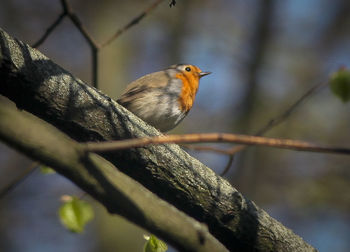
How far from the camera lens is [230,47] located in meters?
8.02

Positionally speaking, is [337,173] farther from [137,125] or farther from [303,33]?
[137,125]

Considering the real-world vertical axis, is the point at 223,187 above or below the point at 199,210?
above

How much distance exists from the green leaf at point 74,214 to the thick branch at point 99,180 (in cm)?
57

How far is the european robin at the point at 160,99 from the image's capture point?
12.6ft

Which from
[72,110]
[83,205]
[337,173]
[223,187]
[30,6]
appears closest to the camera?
[72,110]

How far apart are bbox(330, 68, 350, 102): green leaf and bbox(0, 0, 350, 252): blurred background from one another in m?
3.80

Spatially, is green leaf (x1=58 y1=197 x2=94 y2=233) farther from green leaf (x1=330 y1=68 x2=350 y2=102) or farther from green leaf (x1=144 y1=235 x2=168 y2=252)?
green leaf (x1=330 y1=68 x2=350 y2=102)

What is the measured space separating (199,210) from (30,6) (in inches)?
303

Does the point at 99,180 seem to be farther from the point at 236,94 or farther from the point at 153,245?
the point at 236,94

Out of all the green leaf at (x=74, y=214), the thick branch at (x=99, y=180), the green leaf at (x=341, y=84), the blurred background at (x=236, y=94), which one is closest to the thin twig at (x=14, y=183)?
the green leaf at (x=74, y=214)

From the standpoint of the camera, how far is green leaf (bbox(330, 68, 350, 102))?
2090mm

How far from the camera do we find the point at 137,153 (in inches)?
83.7

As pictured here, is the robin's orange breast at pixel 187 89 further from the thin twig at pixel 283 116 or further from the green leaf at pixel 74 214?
the green leaf at pixel 74 214

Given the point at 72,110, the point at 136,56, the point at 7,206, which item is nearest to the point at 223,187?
the point at 72,110
